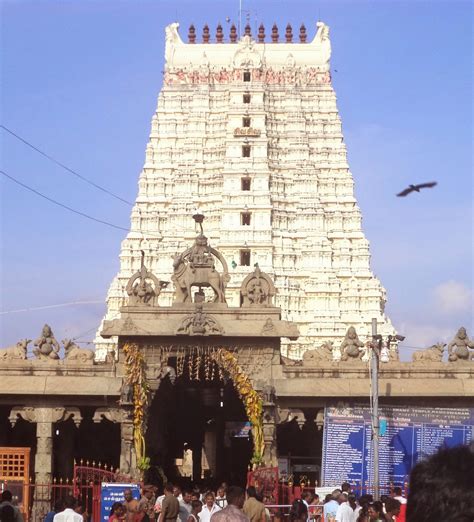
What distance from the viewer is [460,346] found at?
116 ft

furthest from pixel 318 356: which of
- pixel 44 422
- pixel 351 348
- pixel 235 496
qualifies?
pixel 235 496

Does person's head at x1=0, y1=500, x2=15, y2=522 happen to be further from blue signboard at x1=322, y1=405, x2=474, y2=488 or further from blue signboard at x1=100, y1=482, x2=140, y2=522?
blue signboard at x1=322, y1=405, x2=474, y2=488

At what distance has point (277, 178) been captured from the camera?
90438mm

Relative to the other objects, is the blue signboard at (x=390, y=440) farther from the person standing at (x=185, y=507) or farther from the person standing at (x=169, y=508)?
the person standing at (x=169, y=508)

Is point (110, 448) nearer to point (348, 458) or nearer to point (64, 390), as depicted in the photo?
point (64, 390)

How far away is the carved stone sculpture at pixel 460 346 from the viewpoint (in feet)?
116

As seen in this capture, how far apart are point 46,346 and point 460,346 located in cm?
1253

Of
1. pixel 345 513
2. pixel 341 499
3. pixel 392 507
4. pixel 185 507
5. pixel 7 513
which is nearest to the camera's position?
pixel 7 513

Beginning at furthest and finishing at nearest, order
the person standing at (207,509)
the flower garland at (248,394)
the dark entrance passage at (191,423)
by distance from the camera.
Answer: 1. the dark entrance passage at (191,423)
2. the flower garland at (248,394)
3. the person standing at (207,509)

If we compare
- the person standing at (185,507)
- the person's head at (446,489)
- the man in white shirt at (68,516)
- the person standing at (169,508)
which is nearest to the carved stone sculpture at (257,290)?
the person standing at (185,507)

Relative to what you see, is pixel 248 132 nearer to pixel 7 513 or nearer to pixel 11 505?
pixel 11 505

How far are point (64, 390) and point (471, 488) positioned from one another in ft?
104

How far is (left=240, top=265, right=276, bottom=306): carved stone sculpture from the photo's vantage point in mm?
35688

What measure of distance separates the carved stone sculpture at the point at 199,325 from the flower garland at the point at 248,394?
0.75 meters
